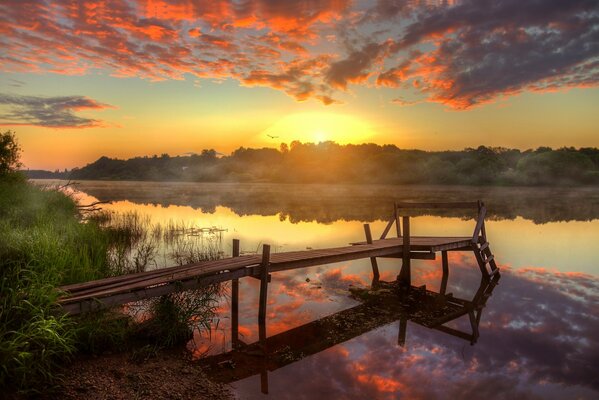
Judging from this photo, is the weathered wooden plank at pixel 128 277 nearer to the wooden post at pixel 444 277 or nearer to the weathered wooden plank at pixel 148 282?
the weathered wooden plank at pixel 148 282

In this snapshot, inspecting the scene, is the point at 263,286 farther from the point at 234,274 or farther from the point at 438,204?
the point at 438,204

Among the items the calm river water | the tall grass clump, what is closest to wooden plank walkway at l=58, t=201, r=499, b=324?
the tall grass clump

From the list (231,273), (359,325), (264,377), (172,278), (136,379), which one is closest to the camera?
(136,379)

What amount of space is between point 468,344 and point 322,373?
3.76 metres

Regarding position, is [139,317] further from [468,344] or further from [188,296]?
[468,344]

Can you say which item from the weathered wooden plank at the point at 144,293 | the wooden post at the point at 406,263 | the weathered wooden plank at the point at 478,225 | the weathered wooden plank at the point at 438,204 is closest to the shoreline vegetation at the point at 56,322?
the weathered wooden plank at the point at 144,293

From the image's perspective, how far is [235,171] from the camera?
505 feet

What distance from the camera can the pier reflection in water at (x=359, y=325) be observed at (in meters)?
7.25

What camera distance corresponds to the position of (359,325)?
9430 mm

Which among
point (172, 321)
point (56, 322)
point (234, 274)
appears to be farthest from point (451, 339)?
point (56, 322)

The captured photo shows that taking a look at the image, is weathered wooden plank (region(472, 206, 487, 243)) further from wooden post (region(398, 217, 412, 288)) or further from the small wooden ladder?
Result: wooden post (region(398, 217, 412, 288))

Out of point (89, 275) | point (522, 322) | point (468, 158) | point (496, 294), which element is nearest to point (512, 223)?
point (496, 294)

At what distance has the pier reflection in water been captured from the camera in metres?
7.25

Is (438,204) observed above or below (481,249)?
above
